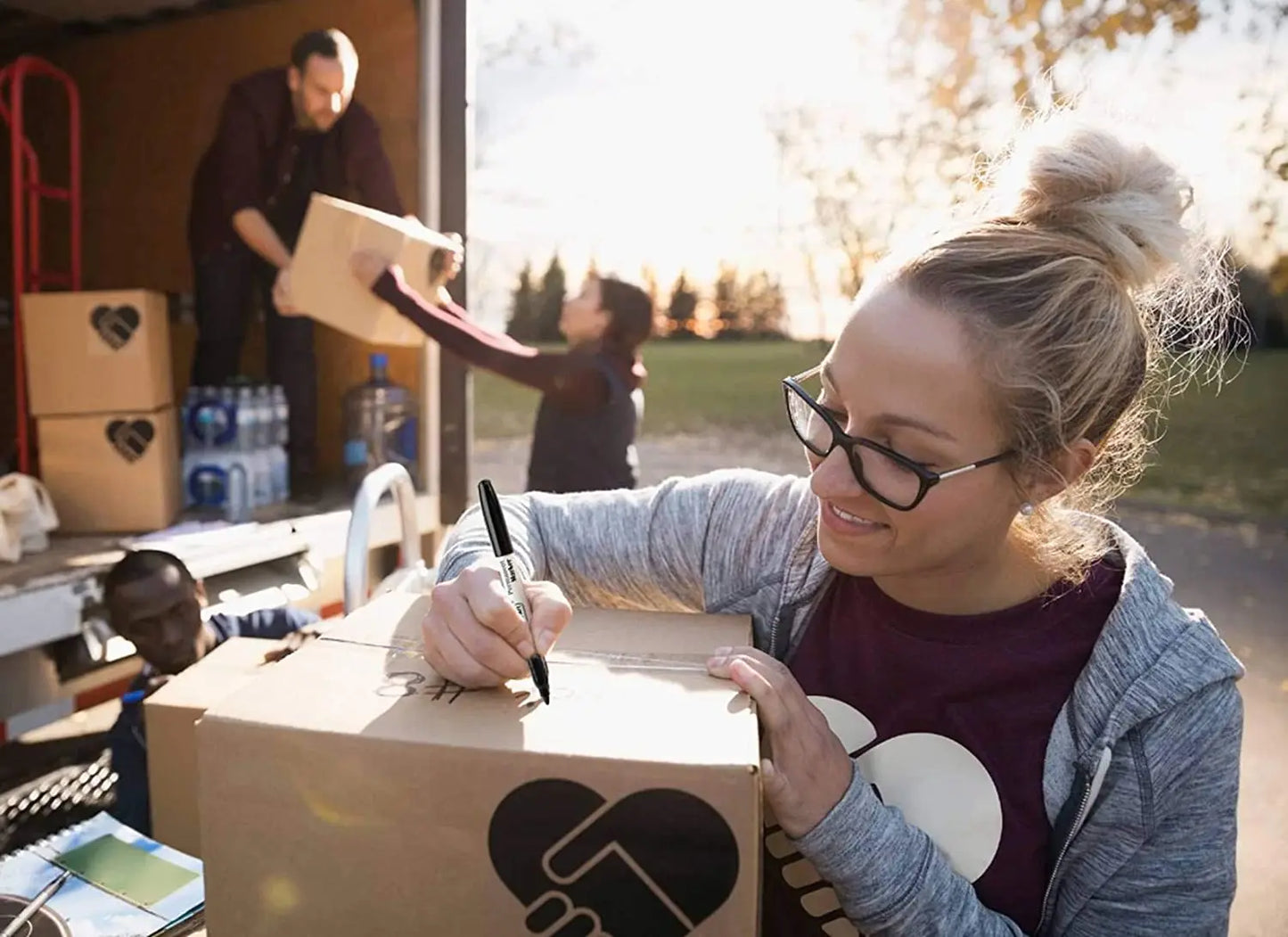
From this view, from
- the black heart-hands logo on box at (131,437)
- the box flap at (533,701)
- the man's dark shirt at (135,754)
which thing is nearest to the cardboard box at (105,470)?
the black heart-hands logo on box at (131,437)

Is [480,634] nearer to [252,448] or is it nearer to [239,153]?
[252,448]

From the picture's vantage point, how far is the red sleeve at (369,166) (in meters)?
3.22

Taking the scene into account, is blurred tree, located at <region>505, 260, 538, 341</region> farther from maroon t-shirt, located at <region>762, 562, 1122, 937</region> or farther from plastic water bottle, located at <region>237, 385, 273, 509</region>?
maroon t-shirt, located at <region>762, 562, 1122, 937</region>

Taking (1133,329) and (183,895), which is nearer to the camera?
(183,895)

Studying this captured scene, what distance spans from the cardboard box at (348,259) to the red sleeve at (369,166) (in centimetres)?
54

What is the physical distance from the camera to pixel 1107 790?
0.95m

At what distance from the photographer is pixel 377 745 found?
68 centimetres

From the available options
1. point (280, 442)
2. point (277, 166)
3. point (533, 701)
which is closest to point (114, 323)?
point (280, 442)

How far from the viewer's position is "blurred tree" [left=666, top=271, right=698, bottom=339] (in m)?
7.64

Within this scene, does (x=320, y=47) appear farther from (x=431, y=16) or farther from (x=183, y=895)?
(x=183, y=895)

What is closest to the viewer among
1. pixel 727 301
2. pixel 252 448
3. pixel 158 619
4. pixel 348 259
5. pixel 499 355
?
pixel 158 619

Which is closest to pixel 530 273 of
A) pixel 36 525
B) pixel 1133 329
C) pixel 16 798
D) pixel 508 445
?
pixel 508 445

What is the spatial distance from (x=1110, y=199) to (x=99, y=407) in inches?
102

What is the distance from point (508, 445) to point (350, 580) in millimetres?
6872
